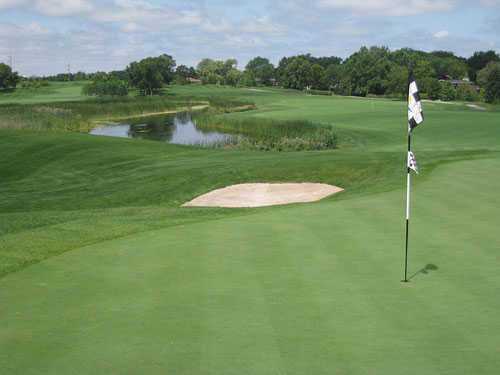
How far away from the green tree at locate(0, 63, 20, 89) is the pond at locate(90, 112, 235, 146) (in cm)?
4451

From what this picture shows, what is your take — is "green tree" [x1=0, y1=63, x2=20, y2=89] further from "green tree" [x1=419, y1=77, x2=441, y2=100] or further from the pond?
"green tree" [x1=419, y1=77, x2=441, y2=100]

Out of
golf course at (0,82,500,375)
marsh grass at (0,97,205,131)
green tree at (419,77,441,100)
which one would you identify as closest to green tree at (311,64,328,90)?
green tree at (419,77,441,100)

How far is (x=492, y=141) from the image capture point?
29641 mm

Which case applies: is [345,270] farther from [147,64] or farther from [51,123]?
[147,64]

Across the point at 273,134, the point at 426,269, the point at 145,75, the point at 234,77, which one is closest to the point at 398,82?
the point at 145,75

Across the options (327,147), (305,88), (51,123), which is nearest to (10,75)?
(51,123)

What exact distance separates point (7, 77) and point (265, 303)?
99881mm

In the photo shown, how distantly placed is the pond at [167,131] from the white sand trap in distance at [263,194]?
63.7 feet

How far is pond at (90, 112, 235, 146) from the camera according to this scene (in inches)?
1554

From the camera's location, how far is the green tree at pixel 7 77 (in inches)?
3479

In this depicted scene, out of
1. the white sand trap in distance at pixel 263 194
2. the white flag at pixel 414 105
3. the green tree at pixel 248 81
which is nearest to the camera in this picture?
the white flag at pixel 414 105

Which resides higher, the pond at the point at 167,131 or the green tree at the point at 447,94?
the green tree at the point at 447,94

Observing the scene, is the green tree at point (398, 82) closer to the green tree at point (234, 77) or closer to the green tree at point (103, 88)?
the green tree at point (103, 88)

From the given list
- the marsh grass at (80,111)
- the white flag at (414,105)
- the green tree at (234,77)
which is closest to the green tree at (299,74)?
the green tree at (234,77)
